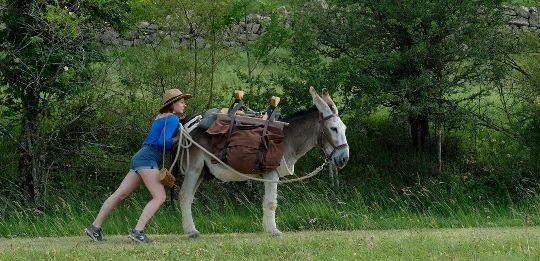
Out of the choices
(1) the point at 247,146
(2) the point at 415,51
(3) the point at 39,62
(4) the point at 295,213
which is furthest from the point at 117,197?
(2) the point at 415,51

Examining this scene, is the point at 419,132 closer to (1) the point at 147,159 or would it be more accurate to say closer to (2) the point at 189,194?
(2) the point at 189,194

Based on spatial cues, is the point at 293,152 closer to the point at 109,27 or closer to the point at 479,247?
the point at 479,247

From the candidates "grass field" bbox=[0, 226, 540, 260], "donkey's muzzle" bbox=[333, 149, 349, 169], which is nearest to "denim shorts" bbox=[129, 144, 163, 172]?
"grass field" bbox=[0, 226, 540, 260]

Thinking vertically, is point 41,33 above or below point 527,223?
above

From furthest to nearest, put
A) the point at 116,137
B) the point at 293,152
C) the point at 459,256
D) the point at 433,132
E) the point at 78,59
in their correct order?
the point at 433,132 → the point at 116,137 → the point at 78,59 → the point at 293,152 → the point at 459,256

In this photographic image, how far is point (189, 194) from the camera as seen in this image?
44.4 feet

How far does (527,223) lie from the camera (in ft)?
51.5

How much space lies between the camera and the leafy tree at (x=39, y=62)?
54.1 ft

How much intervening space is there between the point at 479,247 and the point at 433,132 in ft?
32.2

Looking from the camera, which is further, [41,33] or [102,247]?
[41,33]

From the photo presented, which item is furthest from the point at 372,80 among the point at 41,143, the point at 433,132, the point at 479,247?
the point at 479,247

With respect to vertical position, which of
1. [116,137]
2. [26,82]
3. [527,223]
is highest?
[26,82]

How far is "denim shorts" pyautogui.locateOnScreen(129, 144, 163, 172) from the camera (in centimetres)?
1273

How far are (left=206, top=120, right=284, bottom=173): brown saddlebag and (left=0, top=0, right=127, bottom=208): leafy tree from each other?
4.02 meters
